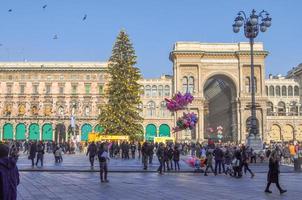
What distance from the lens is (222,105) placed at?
9656cm

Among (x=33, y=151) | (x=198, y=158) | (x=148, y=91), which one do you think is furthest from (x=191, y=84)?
(x=33, y=151)

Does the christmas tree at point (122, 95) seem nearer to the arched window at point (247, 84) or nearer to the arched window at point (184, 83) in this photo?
the arched window at point (184, 83)

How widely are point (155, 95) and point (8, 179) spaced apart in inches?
3441

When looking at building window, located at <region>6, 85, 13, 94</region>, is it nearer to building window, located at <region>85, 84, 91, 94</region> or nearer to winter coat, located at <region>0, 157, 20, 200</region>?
building window, located at <region>85, 84, 91, 94</region>

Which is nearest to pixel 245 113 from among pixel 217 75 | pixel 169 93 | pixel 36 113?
pixel 217 75

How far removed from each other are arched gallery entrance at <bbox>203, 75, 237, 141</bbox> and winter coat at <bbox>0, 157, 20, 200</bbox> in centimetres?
6422

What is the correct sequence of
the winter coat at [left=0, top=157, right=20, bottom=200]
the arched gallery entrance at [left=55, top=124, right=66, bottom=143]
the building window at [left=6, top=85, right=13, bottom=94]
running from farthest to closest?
the building window at [left=6, top=85, right=13, bottom=94], the arched gallery entrance at [left=55, top=124, right=66, bottom=143], the winter coat at [left=0, top=157, right=20, bottom=200]

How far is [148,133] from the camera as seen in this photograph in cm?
9044

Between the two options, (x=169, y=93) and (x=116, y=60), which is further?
(x=169, y=93)

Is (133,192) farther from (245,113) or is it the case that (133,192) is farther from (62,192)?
(245,113)

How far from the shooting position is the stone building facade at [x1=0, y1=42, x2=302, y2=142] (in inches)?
3039

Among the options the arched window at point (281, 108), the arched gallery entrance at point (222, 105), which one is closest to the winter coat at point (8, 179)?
the arched gallery entrance at point (222, 105)

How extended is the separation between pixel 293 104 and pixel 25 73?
181 feet

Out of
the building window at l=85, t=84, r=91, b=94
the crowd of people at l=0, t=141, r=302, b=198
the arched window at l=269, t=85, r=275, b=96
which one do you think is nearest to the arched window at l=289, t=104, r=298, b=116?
the arched window at l=269, t=85, r=275, b=96
